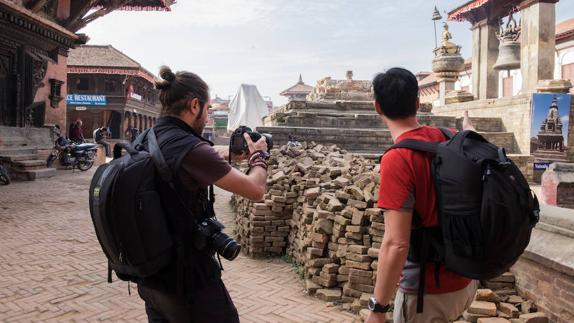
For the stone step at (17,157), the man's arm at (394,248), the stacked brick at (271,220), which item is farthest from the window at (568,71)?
the man's arm at (394,248)

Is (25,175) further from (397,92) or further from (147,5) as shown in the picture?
(397,92)

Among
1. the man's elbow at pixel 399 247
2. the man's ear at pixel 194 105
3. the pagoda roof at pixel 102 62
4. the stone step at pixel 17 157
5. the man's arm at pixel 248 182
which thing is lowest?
the man's elbow at pixel 399 247

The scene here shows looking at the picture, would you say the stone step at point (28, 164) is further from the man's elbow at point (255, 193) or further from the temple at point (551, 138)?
the temple at point (551, 138)

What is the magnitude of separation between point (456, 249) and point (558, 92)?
14.8 metres

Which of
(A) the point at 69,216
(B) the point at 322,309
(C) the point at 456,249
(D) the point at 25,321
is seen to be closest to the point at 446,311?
(C) the point at 456,249

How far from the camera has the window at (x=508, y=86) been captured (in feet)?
97.6

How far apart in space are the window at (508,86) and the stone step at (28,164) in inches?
1118

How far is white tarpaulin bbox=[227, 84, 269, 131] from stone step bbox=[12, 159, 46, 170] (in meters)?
11.3

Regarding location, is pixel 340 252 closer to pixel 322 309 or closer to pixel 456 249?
pixel 322 309

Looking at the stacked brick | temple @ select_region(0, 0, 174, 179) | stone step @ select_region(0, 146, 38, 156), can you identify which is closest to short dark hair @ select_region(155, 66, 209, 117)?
the stacked brick

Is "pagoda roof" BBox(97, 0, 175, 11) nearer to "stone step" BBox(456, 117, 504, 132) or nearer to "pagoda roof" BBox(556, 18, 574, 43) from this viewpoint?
"stone step" BBox(456, 117, 504, 132)

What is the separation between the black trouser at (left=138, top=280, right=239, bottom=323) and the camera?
77.3 inches

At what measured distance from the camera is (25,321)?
3777mm

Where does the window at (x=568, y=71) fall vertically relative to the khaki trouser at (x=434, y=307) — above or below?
above
